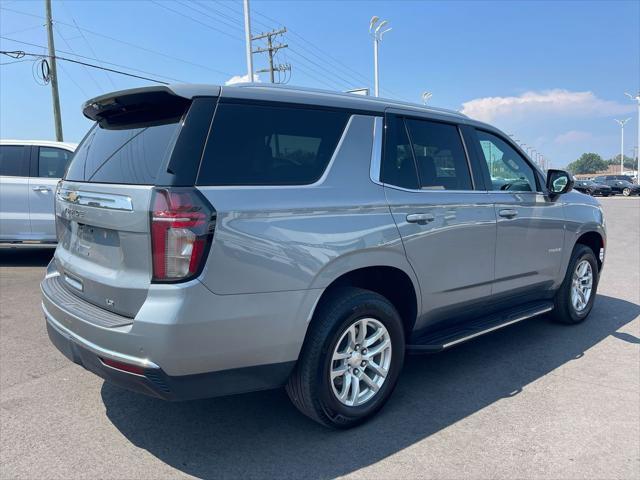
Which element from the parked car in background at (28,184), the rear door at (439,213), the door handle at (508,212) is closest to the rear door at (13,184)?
the parked car in background at (28,184)

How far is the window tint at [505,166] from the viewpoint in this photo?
4262mm

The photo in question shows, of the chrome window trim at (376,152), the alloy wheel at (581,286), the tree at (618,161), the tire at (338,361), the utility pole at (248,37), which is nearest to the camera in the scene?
the tire at (338,361)

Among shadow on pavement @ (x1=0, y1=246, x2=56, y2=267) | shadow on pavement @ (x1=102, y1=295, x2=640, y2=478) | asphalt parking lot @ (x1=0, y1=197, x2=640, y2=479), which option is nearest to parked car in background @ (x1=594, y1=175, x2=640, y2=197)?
asphalt parking lot @ (x1=0, y1=197, x2=640, y2=479)

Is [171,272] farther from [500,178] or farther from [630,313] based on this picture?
[630,313]

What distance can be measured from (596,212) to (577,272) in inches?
28.2

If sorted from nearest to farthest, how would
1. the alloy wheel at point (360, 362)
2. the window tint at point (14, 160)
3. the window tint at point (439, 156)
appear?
the alloy wheel at point (360, 362) → the window tint at point (439, 156) → the window tint at point (14, 160)

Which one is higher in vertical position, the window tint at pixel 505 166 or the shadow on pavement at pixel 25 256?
the window tint at pixel 505 166

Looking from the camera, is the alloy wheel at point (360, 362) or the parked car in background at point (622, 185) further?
the parked car in background at point (622, 185)

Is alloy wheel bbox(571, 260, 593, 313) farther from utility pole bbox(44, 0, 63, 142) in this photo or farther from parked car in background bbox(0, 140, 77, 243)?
utility pole bbox(44, 0, 63, 142)

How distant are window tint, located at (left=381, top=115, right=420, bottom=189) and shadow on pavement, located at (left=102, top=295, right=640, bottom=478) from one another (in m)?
1.52

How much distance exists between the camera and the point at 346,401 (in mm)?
3064

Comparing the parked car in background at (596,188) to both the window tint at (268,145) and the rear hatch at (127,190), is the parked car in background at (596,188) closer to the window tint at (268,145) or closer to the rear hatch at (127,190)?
the window tint at (268,145)

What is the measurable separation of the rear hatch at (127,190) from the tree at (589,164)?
165971mm

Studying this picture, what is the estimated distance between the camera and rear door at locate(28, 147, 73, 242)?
7746 millimetres
